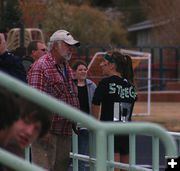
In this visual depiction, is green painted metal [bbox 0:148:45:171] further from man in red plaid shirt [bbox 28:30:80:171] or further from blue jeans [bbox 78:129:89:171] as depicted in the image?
blue jeans [bbox 78:129:89:171]

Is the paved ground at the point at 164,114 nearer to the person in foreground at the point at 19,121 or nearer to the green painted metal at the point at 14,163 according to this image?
the person in foreground at the point at 19,121

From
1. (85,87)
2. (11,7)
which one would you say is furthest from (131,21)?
(85,87)

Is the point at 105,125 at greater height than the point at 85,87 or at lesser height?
greater

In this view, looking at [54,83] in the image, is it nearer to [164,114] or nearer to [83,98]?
[83,98]

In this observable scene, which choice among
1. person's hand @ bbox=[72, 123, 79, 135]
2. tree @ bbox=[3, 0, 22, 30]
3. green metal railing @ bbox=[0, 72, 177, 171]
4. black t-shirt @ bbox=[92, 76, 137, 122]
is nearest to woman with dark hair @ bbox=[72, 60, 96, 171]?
black t-shirt @ bbox=[92, 76, 137, 122]

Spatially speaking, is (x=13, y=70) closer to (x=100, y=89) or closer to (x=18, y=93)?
(x=100, y=89)

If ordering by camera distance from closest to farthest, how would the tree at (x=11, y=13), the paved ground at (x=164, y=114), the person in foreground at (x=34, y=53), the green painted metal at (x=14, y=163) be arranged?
the green painted metal at (x=14, y=163)
the person in foreground at (x=34, y=53)
the tree at (x=11, y=13)
the paved ground at (x=164, y=114)

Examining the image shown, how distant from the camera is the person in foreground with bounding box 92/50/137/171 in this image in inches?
352

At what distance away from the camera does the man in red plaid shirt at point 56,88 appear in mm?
8375

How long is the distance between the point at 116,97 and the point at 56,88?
0.85 metres

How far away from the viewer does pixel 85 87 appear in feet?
33.4

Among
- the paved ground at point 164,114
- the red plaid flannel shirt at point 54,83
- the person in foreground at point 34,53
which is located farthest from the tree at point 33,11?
the red plaid flannel shirt at point 54,83

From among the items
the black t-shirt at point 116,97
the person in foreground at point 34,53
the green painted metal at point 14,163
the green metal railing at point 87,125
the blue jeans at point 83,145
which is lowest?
the blue jeans at point 83,145

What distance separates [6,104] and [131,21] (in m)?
57.1
